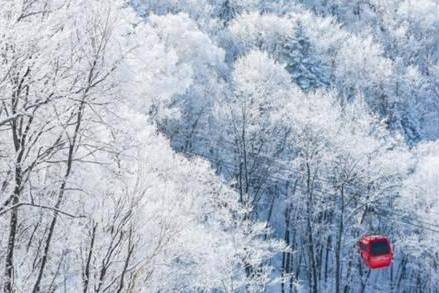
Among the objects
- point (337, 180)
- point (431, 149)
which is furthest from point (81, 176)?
point (431, 149)

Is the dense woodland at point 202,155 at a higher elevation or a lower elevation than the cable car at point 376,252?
higher

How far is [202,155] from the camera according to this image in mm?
35281

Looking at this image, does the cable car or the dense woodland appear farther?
the cable car

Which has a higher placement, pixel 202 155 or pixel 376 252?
pixel 202 155

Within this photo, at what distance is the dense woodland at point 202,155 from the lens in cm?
845

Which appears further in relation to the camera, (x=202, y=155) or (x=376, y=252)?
(x=202, y=155)

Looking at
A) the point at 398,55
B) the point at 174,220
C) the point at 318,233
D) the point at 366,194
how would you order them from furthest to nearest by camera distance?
1. the point at 398,55
2. the point at 318,233
3. the point at 366,194
4. the point at 174,220

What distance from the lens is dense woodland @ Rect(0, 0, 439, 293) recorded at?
8453 mm

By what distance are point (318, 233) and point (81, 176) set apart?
→ 24.8 meters

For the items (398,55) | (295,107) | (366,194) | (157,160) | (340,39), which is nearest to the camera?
(157,160)

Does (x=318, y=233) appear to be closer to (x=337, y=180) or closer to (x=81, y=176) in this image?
(x=337, y=180)

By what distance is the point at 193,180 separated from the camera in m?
26.1

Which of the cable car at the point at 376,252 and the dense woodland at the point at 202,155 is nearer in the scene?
the dense woodland at the point at 202,155

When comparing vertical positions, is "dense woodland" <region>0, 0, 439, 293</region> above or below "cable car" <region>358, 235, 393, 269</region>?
above
